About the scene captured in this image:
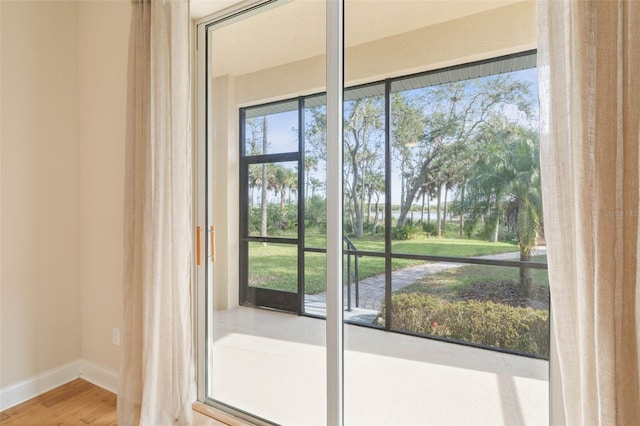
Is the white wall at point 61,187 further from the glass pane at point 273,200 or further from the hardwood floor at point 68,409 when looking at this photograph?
the glass pane at point 273,200

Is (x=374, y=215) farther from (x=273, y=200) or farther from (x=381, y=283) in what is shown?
(x=273, y=200)

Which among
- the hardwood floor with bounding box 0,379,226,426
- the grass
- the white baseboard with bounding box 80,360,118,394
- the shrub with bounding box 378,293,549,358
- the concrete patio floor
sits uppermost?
the grass

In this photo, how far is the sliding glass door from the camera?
55.7 inches

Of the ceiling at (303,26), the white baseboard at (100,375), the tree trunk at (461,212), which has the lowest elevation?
the white baseboard at (100,375)

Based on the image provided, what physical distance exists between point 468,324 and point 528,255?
0.41 m

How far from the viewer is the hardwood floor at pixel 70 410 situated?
6.46 feet

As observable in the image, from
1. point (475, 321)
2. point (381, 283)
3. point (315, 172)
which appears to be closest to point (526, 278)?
point (475, 321)

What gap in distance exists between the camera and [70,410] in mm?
2072

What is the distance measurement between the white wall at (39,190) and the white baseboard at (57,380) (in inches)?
1.9

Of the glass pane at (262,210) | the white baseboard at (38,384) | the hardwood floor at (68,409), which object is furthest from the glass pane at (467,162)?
the white baseboard at (38,384)

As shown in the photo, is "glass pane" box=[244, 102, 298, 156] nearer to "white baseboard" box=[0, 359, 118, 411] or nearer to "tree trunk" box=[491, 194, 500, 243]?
"tree trunk" box=[491, 194, 500, 243]

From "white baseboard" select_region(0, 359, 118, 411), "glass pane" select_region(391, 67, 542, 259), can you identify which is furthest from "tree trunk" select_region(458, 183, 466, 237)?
"white baseboard" select_region(0, 359, 118, 411)

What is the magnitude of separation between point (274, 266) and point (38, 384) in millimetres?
1887

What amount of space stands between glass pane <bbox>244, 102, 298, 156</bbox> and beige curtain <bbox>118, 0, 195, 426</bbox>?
14.4 inches
